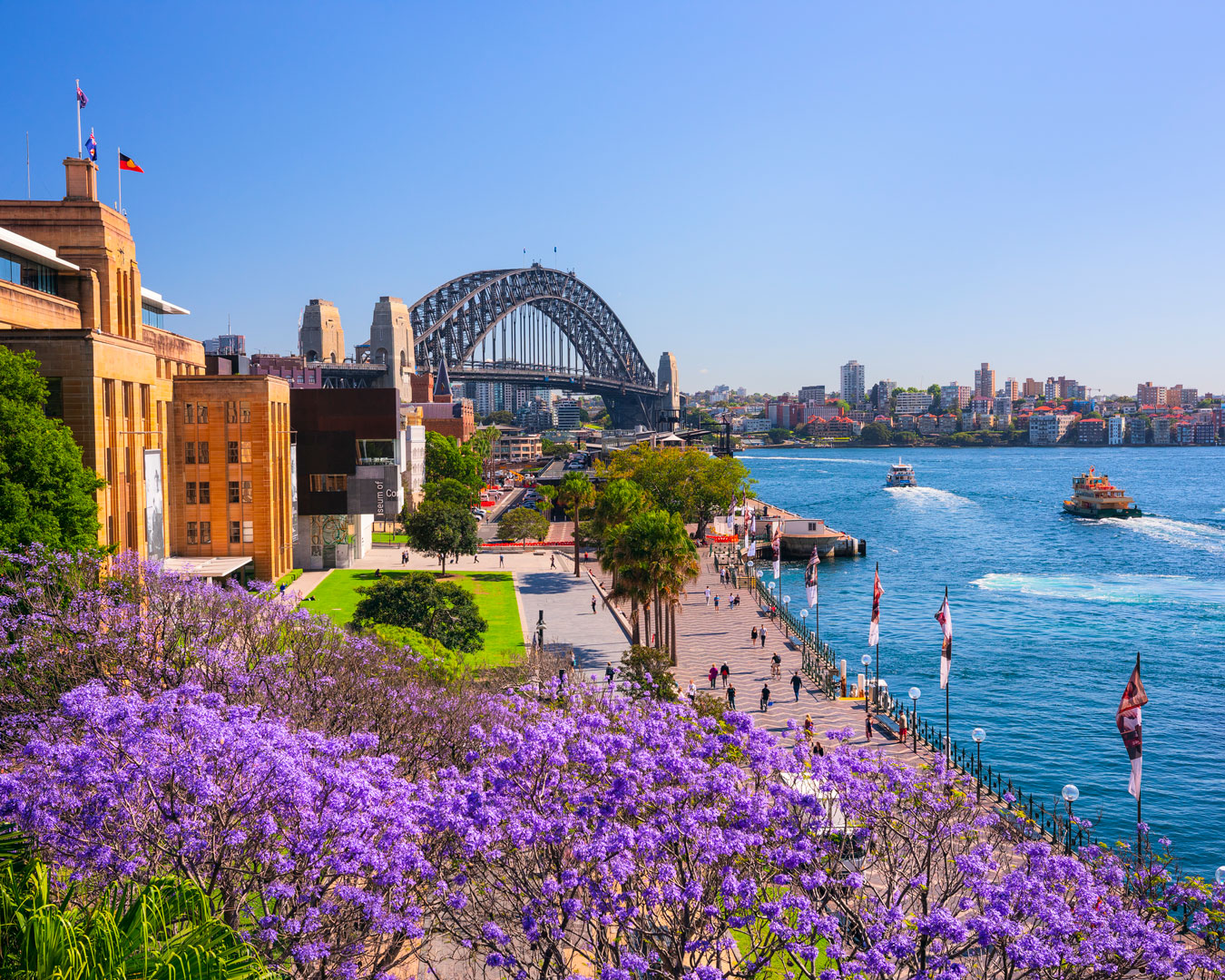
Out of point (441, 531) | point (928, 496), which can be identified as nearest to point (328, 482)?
point (441, 531)

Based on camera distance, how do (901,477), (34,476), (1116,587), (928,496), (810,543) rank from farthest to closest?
1. (901,477)
2. (928,496)
3. (810,543)
4. (1116,587)
5. (34,476)

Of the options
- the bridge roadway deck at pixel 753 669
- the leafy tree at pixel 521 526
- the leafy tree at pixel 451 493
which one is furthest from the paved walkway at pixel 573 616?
the leafy tree at pixel 451 493

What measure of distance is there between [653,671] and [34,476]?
2001 cm

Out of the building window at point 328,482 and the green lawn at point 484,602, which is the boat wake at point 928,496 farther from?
the building window at point 328,482

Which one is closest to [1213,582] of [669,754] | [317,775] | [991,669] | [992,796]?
[991,669]

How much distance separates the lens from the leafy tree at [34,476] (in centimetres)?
2550

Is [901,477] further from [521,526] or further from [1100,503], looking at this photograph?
[521,526]

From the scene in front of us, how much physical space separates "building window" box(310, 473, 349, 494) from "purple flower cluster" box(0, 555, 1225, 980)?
4636cm


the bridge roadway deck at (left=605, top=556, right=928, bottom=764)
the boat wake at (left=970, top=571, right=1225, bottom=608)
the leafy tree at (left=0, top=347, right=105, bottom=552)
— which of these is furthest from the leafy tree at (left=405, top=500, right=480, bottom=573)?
the boat wake at (left=970, top=571, right=1225, bottom=608)

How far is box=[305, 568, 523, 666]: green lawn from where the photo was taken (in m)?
41.5

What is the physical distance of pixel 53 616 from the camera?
2069 cm

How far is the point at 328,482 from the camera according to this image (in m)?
63.5

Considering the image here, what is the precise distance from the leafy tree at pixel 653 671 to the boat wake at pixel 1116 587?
4606 cm

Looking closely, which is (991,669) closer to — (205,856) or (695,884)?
(695,884)
